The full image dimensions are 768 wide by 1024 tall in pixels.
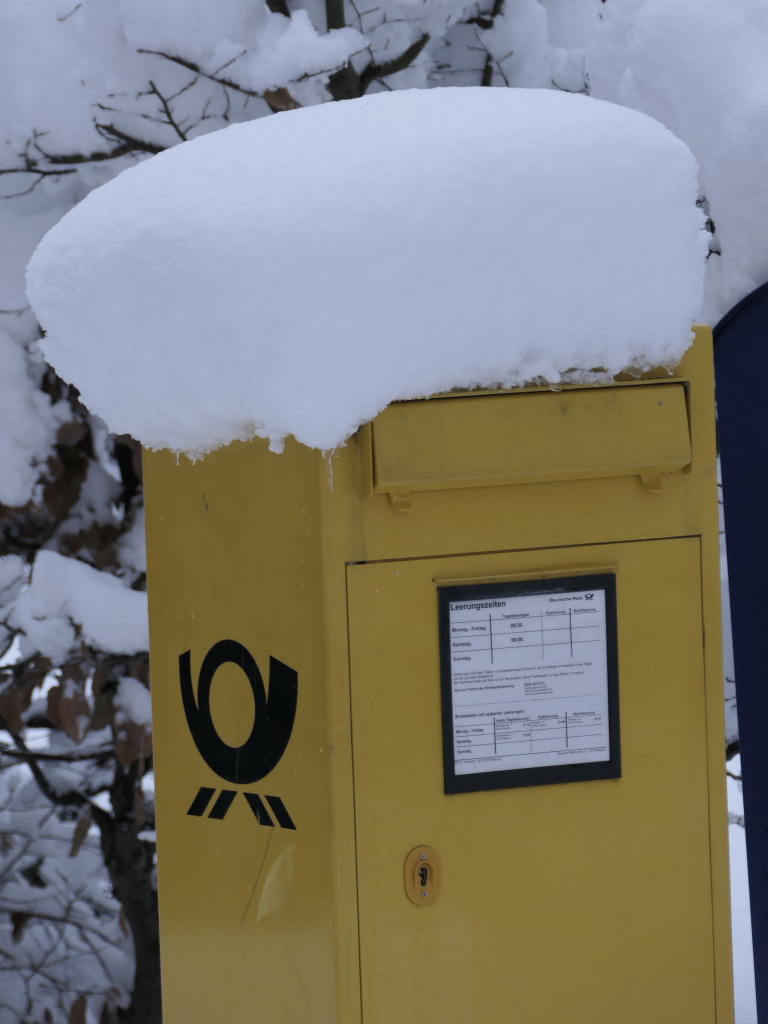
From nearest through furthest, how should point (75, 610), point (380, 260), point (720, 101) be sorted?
point (380, 260)
point (720, 101)
point (75, 610)

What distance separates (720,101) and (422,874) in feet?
4.89

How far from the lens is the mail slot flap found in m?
1.33

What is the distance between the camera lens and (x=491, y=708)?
4.65 ft

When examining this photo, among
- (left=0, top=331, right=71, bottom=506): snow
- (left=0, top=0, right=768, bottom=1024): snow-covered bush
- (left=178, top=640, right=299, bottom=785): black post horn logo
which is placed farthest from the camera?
(left=0, top=331, right=71, bottom=506): snow

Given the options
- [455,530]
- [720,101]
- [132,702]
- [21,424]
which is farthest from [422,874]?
[21,424]

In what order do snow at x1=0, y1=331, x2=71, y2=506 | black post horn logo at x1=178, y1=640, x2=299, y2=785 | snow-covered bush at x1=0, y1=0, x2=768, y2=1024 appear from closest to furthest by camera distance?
black post horn logo at x1=178, y1=640, x2=299, y2=785 → snow-covered bush at x1=0, y1=0, x2=768, y2=1024 → snow at x1=0, y1=331, x2=71, y2=506

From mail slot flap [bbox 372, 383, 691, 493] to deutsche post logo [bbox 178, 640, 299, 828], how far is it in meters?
0.39

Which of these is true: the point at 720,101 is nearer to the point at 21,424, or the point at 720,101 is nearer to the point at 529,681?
the point at 529,681

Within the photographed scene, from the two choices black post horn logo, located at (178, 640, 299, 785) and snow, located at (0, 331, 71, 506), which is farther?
snow, located at (0, 331, 71, 506)

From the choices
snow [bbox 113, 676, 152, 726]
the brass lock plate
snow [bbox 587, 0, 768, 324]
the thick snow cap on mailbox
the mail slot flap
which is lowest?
the brass lock plate

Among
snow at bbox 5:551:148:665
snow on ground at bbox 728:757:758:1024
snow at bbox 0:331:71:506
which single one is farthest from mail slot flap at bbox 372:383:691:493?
snow on ground at bbox 728:757:758:1024

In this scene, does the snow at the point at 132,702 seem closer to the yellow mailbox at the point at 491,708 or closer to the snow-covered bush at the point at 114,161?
the snow-covered bush at the point at 114,161

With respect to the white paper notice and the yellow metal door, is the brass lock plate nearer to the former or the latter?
the yellow metal door

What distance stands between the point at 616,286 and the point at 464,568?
47 cm
